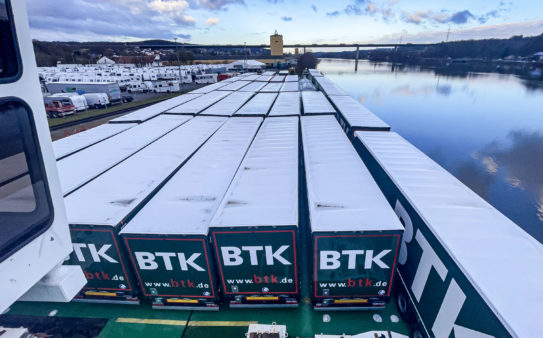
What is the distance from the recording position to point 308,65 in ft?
363

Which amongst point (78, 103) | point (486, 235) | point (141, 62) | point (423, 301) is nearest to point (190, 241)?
point (423, 301)

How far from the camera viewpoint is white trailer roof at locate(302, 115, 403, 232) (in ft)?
22.4

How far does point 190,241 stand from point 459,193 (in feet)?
27.7

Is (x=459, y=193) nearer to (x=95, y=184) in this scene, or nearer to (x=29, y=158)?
(x=29, y=158)

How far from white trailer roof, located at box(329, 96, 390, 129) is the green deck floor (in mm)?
10356

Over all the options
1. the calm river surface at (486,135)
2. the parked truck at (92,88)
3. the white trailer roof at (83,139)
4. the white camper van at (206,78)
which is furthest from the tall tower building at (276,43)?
the white trailer roof at (83,139)

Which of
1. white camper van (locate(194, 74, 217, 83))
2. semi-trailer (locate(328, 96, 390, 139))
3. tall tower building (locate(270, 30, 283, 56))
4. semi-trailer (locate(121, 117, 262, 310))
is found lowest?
semi-trailer (locate(121, 117, 262, 310))

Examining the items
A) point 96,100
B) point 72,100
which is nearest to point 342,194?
point 72,100

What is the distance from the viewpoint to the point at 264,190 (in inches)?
332

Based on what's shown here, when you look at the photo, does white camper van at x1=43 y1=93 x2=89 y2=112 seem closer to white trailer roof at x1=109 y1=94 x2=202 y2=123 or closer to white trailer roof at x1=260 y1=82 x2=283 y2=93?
white trailer roof at x1=109 y1=94 x2=202 y2=123

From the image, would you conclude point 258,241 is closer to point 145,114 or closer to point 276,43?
point 145,114

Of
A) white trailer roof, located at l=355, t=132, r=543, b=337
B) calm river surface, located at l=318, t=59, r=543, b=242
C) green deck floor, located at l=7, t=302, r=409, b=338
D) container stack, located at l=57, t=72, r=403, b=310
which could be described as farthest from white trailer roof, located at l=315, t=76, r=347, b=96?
green deck floor, located at l=7, t=302, r=409, b=338

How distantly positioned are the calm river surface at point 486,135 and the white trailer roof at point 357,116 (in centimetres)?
1105

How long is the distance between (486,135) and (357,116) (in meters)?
29.7
